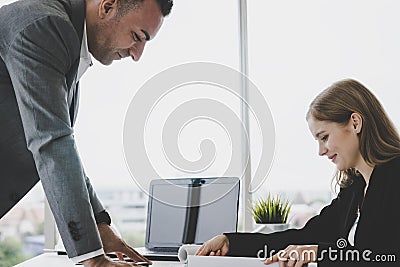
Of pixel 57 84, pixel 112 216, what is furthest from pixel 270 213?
pixel 57 84

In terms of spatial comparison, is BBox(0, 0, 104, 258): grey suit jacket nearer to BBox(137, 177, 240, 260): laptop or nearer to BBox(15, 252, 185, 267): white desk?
BBox(15, 252, 185, 267): white desk

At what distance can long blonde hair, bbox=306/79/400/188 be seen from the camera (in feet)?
5.11

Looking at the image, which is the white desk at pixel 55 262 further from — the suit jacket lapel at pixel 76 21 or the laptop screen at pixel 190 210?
the suit jacket lapel at pixel 76 21

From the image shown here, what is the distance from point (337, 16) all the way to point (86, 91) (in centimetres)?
101

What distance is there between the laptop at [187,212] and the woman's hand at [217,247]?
22 centimetres

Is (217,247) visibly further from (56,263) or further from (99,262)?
(99,262)

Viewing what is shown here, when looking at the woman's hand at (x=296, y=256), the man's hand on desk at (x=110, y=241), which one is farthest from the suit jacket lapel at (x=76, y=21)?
the woman's hand at (x=296, y=256)

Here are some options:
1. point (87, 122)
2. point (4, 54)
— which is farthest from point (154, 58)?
point (4, 54)

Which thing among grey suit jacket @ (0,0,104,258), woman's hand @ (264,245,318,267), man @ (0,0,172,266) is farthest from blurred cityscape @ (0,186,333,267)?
grey suit jacket @ (0,0,104,258)

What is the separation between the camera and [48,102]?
1.06 m

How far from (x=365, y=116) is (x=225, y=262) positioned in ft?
1.80

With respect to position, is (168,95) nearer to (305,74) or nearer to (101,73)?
(101,73)

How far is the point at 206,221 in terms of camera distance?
6.27ft

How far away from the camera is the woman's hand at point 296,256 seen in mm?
1383
